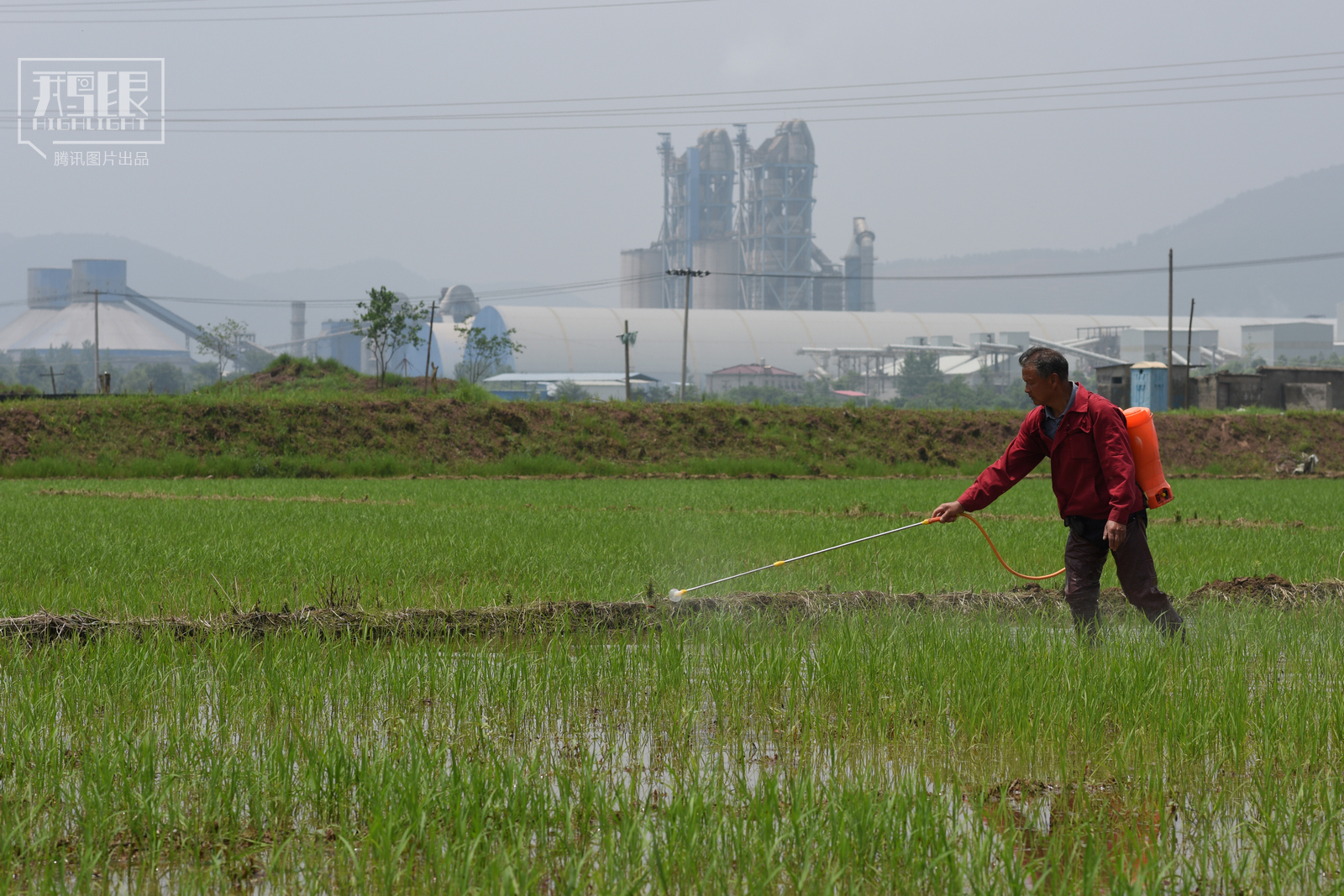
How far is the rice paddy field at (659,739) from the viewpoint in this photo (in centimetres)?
245

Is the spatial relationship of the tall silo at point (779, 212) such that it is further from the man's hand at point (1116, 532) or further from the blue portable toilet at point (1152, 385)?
the man's hand at point (1116, 532)

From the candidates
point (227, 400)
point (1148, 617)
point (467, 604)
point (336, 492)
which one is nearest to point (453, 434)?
point (227, 400)

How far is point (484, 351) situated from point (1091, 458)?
64.0 meters

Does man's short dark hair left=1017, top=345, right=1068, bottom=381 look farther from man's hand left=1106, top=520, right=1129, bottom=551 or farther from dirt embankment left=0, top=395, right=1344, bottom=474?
dirt embankment left=0, top=395, right=1344, bottom=474

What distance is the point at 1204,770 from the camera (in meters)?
3.23

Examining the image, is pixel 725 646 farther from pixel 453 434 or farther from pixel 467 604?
pixel 453 434

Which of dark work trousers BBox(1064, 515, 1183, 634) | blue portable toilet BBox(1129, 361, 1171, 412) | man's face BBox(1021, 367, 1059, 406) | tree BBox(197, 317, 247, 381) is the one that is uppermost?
tree BBox(197, 317, 247, 381)

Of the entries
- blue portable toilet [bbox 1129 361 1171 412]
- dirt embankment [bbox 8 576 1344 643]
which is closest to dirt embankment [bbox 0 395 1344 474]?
blue portable toilet [bbox 1129 361 1171 412]

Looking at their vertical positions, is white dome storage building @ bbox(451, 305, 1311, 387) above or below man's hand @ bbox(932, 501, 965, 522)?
above

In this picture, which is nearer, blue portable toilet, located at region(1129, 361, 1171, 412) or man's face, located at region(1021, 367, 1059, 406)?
man's face, located at region(1021, 367, 1059, 406)

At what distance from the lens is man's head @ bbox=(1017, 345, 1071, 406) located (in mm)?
4602

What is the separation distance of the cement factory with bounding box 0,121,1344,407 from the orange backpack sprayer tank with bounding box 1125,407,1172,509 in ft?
118

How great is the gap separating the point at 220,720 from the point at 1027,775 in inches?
106

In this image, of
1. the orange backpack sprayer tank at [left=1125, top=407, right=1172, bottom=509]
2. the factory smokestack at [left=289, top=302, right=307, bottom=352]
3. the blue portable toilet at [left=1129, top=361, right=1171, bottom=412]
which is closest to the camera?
the orange backpack sprayer tank at [left=1125, top=407, right=1172, bottom=509]
